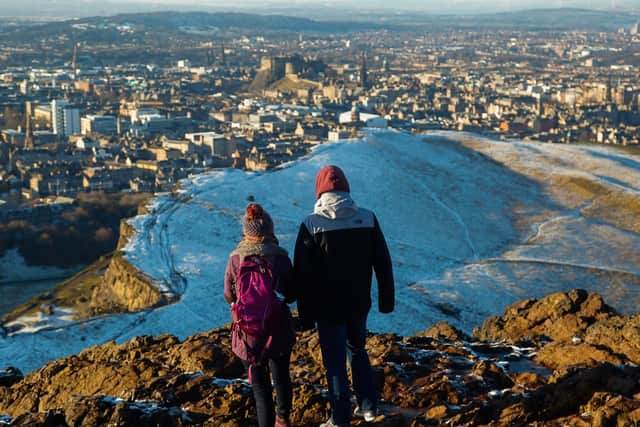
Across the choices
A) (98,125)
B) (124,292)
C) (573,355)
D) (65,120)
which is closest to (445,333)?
(573,355)

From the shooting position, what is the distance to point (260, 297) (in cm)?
650

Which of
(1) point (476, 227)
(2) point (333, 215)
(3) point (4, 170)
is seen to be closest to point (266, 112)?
(3) point (4, 170)

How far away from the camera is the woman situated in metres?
6.51

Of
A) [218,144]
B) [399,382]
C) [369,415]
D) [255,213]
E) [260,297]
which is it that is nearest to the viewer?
[260,297]

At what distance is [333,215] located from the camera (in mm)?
6633

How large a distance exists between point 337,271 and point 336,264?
0.04 metres

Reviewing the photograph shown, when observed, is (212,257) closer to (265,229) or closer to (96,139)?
(265,229)

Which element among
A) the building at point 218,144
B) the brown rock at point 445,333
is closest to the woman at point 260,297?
the brown rock at point 445,333

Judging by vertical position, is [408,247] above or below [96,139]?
above

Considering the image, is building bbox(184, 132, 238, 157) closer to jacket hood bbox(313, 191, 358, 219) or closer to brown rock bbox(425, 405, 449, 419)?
brown rock bbox(425, 405, 449, 419)

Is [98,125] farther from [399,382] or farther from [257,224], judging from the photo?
[257,224]

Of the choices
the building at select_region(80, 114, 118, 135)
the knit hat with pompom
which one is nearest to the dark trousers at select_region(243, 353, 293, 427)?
the knit hat with pompom

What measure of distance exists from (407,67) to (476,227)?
153m

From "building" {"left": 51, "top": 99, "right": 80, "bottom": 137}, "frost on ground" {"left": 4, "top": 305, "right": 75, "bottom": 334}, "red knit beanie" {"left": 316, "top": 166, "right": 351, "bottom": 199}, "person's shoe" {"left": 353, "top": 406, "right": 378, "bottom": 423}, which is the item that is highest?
"red knit beanie" {"left": 316, "top": 166, "right": 351, "bottom": 199}
